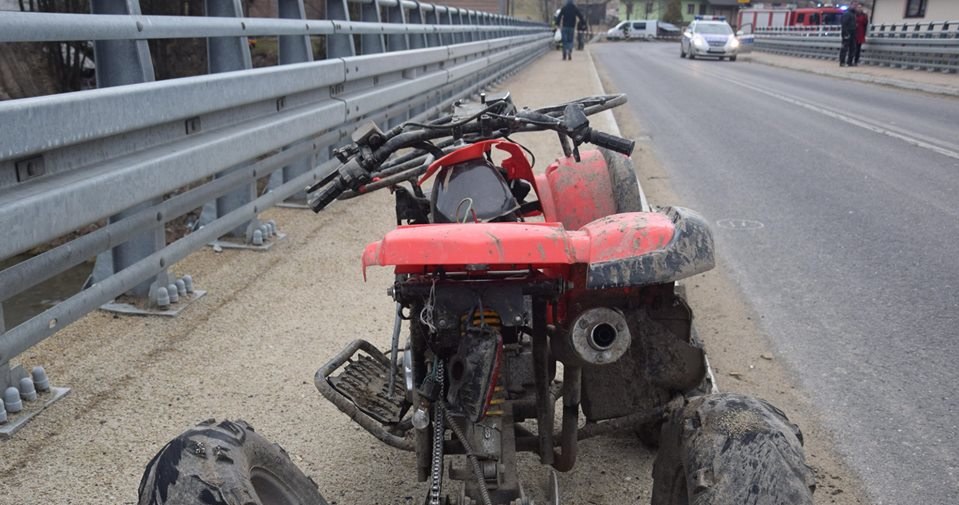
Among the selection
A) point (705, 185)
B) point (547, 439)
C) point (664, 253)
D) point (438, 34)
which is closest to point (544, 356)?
point (547, 439)

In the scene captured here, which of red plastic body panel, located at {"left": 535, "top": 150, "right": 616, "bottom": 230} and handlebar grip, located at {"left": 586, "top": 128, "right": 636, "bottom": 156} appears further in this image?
red plastic body panel, located at {"left": 535, "top": 150, "right": 616, "bottom": 230}

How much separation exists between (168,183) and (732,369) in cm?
297

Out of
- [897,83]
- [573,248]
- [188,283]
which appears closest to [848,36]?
[897,83]

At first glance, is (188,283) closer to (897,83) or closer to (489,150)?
(489,150)

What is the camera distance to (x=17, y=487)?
3242 millimetres

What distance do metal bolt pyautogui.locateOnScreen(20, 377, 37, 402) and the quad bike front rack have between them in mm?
1194

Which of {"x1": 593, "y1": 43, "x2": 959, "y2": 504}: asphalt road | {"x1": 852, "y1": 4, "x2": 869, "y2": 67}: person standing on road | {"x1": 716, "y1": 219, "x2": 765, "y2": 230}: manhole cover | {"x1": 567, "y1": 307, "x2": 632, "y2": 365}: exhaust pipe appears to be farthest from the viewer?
{"x1": 852, "y1": 4, "x2": 869, "y2": 67}: person standing on road

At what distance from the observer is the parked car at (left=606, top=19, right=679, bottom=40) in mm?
82625

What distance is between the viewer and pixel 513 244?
230 cm

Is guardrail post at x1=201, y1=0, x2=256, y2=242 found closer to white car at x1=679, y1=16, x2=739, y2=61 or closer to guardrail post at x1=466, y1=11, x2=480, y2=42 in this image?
guardrail post at x1=466, y1=11, x2=480, y2=42

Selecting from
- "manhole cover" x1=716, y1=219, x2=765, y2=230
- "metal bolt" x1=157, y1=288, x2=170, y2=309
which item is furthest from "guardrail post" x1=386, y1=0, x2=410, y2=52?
"metal bolt" x1=157, y1=288, x2=170, y2=309

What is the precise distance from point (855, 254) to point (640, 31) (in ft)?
263

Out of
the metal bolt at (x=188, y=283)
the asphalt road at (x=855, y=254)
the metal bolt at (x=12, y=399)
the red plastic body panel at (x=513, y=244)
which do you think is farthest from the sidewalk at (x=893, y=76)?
the metal bolt at (x=12, y=399)

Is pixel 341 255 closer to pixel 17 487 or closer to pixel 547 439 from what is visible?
pixel 17 487
